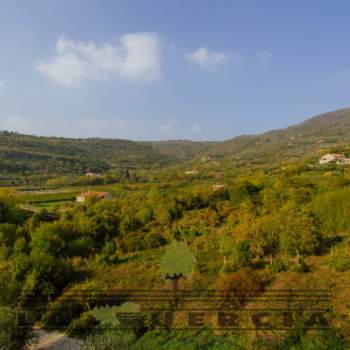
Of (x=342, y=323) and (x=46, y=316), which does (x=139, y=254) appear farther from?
(x=342, y=323)

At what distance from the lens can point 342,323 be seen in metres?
6.77

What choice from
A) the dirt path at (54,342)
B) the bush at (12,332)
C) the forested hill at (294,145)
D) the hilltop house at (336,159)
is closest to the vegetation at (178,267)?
the bush at (12,332)

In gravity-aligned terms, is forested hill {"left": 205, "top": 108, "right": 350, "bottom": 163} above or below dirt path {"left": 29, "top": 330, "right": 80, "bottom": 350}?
above

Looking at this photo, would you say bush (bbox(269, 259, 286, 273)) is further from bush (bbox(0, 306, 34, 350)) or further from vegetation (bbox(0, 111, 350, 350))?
bush (bbox(0, 306, 34, 350))

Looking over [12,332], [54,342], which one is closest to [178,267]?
[54,342]

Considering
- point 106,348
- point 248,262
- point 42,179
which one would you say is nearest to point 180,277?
point 248,262

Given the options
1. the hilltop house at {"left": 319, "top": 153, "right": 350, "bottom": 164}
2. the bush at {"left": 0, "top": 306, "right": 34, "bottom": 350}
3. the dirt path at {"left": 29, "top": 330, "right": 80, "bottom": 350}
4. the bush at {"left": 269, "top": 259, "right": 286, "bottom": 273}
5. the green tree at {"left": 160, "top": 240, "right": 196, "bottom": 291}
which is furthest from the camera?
the hilltop house at {"left": 319, "top": 153, "right": 350, "bottom": 164}

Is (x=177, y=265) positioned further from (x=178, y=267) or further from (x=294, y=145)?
(x=294, y=145)

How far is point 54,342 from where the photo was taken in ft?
25.7

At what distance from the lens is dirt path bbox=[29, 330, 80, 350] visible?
7.58 metres

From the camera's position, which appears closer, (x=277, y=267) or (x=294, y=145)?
(x=277, y=267)

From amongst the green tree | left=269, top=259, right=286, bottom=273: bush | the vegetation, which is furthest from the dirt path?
left=269, top=259, right=286, bottom=273: bush

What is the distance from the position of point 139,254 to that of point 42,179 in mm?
52792

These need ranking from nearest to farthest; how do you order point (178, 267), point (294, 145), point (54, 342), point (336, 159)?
point (54, 342)
point (178, 267)
point (336, 159)
point (294, 145)
